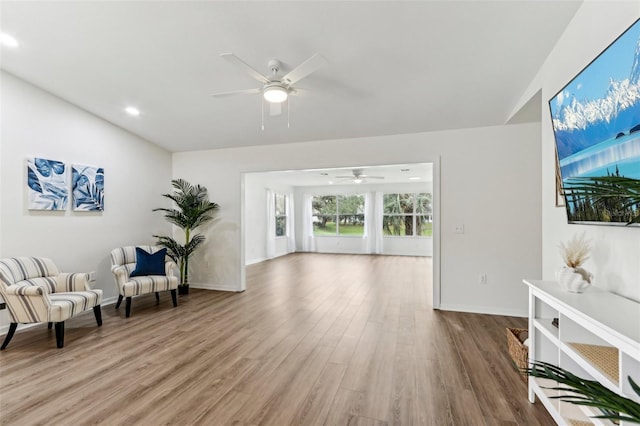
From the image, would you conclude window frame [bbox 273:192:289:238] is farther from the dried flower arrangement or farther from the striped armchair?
the dried flower arrangement

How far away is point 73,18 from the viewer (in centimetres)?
257

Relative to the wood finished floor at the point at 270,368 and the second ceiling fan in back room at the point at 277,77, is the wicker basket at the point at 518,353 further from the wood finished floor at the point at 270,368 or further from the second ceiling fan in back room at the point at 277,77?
the second ceiling fan in back room at the point at 277,77

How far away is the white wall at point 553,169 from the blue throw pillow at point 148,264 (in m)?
4.68

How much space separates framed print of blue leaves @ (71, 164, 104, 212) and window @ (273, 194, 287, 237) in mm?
5497

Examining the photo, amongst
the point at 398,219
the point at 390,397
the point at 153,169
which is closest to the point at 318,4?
the point at 390,397

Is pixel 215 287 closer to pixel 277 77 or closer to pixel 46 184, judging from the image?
pixel 46 184

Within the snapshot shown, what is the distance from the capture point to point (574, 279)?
1.74 metres

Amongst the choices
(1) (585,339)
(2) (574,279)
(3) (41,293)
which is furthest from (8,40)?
(1) (585,339)

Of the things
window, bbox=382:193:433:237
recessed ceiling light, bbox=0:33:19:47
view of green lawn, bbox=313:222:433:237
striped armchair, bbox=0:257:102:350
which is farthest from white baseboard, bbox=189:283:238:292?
window, bbox=382:193:433:237

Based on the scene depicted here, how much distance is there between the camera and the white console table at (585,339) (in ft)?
3.88

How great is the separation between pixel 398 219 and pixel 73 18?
351 inches

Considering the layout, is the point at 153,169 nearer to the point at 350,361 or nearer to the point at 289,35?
the point at 289,35

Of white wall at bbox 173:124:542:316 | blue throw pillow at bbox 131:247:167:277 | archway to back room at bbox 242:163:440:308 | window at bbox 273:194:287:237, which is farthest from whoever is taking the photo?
window at bbox 273:194:287:237

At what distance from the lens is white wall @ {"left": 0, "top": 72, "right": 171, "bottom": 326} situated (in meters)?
3.39
